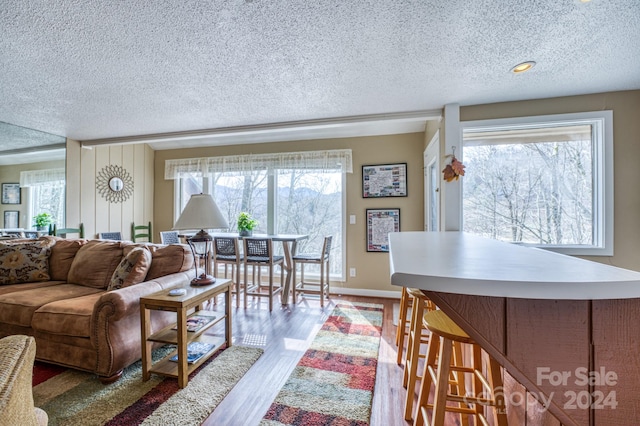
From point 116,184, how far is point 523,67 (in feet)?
17.6

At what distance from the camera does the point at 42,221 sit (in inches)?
146

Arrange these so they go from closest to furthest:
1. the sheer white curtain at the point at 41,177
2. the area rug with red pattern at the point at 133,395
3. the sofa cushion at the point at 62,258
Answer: the area rug with red pattern at the point at 133,395
the sofa cushion at the point at 62,258
the sheer white curtain at the point at 41,177

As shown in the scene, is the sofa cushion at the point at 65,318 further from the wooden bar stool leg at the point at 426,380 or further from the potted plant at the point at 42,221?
the potted plant at the point at 42,221

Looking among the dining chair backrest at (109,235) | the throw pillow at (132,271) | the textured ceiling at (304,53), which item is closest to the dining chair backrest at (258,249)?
the throw pillow at (132,271)

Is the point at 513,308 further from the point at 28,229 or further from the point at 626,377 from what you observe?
the point at 28,229

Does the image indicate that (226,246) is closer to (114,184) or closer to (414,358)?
(114,184)

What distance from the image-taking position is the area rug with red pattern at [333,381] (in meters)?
1.58

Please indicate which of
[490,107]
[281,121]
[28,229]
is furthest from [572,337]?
[28,229]

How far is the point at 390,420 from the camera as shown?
157 cm

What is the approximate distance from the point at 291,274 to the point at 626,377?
3.26 meters

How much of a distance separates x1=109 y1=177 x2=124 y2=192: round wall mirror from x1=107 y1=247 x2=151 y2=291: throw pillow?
9.20 feet

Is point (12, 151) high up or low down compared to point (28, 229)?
up

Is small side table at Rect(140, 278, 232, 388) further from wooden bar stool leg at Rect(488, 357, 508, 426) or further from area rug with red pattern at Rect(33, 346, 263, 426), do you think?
wooden bar stool leg at Rect(488, 357, 508, 426)

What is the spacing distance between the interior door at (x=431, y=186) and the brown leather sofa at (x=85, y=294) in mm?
2689
